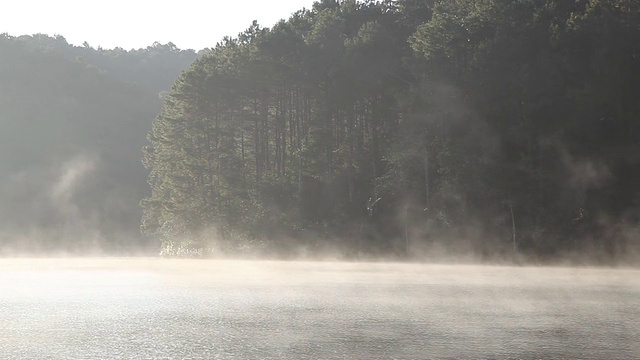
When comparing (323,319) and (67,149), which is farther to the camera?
(67,149)

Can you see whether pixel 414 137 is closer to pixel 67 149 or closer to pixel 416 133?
pixel 416 133

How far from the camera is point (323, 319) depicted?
62.6 ft

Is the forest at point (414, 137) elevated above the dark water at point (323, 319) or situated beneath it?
elevated above

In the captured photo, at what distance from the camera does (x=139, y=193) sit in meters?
129

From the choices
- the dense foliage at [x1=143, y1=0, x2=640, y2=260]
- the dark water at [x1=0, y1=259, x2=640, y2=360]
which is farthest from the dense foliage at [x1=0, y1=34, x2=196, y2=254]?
the dark water at [x1=0, y1=259, x2=640, y2=360]

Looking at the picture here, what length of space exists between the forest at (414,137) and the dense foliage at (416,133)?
0.12m

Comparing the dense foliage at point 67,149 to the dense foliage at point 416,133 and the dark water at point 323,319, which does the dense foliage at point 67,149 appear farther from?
the dark water at point 323,319

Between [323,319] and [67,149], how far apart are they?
4863 inches

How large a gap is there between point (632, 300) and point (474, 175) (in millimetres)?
28962

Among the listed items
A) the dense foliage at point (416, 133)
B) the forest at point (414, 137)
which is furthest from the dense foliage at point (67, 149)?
the forest at point (414, 137)

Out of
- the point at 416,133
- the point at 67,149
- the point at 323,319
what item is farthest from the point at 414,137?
the point at 67,149

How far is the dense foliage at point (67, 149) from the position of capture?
121m

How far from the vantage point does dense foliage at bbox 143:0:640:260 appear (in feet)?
158

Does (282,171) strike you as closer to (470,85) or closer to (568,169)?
(470,85)
